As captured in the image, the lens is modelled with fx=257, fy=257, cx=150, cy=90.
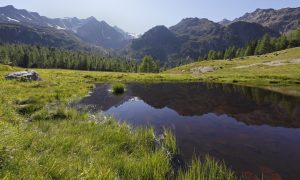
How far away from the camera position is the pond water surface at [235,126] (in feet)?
50.2

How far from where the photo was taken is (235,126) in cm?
2428

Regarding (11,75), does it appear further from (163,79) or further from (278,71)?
(278,71)

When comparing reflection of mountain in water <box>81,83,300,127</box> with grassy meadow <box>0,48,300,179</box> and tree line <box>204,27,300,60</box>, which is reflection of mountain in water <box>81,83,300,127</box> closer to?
grassy meadow <box>0,48,300,179</box>

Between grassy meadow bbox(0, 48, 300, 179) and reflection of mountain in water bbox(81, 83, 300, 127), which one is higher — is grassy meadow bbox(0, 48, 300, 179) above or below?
above

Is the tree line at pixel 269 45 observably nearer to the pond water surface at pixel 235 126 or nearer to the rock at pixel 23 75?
the pond water surface at pixel 235 126

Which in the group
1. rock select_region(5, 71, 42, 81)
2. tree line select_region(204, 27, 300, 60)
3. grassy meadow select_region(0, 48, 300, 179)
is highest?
tree line select_region(204, 27, 300, 60)

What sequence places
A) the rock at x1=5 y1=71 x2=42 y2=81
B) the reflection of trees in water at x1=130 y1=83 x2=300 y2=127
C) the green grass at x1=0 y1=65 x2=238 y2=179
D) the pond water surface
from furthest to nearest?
the rock at x1=5 y1=71 x2=42 y2=81 → the reflection of trees in water at x1=130 y1=83 x2=300 y2=127 → the pond water surface → the green grass at x1=0 y1=65 x2=238 y2=179

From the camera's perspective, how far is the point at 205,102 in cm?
3866

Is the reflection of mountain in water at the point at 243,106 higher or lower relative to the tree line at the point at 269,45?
lower

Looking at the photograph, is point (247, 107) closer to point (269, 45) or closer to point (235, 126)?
point (235, 126)

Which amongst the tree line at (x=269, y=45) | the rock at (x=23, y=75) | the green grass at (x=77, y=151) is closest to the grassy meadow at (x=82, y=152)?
the green grass at (x=77, y=151)

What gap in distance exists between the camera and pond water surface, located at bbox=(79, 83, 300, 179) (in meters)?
15.3

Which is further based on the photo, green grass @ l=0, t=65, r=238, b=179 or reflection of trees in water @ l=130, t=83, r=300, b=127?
reflection of trees in water @ l=130, t=83, r=300, b=127

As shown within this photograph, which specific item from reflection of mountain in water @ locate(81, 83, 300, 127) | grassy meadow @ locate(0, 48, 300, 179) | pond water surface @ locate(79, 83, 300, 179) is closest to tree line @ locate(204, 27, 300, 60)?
reflection of mountain in water @ locate(81, 83, 300, 127)
